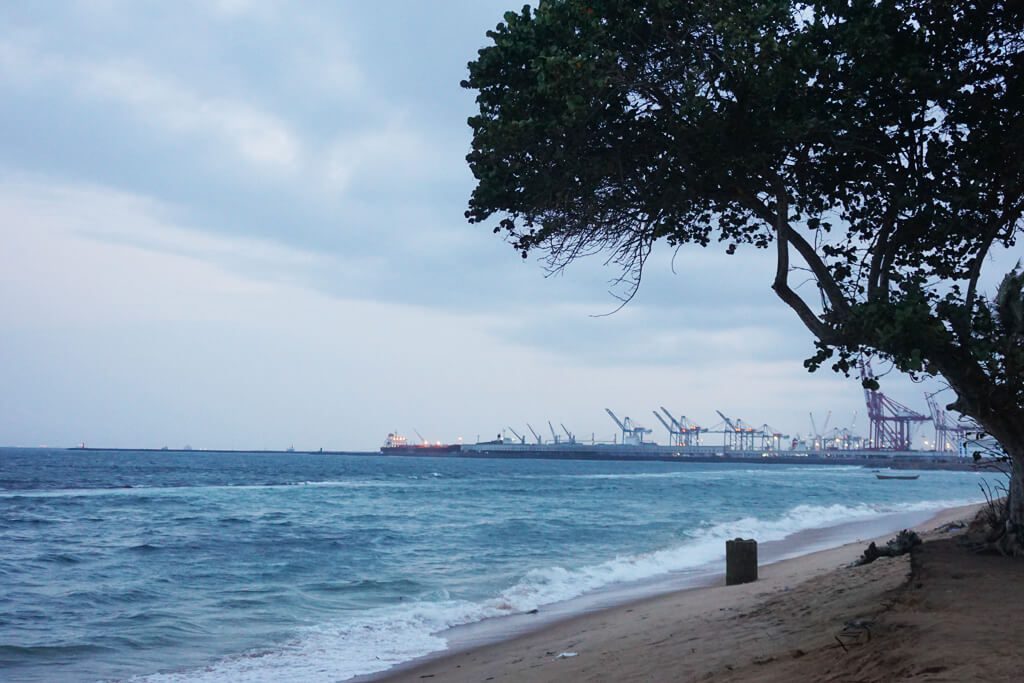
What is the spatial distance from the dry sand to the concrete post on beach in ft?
7.27

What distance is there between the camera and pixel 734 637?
7605mm

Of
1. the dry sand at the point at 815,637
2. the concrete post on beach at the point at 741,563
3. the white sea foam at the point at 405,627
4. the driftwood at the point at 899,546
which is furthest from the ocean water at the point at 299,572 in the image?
the driftwood at the point at 899,546

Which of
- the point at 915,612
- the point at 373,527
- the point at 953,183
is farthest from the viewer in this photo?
the point at 373,527

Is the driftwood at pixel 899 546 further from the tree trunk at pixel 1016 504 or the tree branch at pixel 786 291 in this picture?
the tree branch at pixel 786 291

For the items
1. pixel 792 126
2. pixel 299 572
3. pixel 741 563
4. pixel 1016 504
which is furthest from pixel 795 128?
pixel 299 572

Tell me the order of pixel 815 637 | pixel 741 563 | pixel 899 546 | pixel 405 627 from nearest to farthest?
pixel 815 637
pixel 899 546
pixel 405 627
pixel 741 563

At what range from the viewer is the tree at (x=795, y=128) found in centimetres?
709

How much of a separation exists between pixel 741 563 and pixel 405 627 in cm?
560

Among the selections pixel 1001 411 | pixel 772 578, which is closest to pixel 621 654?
pixel 1001 411

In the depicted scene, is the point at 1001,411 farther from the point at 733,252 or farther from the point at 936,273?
the point at 733,252

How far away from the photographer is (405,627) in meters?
12.6

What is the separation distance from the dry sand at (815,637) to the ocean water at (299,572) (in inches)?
85.9

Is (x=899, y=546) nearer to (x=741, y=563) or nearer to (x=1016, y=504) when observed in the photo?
(x=1016, y=504)

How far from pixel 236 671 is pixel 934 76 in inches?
371
